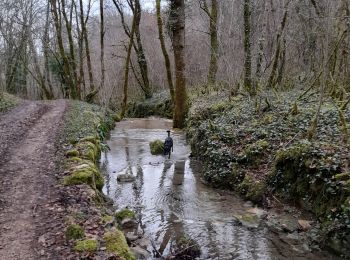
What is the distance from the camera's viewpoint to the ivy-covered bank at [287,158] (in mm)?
6074

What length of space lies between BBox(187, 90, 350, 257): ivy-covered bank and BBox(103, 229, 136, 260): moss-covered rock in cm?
318

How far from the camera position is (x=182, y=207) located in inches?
301

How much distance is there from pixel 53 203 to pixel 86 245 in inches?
57.2

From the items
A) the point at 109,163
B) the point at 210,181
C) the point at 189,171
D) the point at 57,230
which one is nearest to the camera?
the point at 57,230

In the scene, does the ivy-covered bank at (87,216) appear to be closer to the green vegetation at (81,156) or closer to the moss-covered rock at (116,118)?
the green vegetation at (81,156)

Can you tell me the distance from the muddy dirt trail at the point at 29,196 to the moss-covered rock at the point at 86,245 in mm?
205

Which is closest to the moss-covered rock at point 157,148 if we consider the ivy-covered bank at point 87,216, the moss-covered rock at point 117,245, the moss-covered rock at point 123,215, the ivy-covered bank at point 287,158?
the ivy-covered bank at point 287,158

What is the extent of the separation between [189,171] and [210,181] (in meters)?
1.29

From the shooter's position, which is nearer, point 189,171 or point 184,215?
point 184,215

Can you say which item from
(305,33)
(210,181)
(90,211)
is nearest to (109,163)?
(210,181)

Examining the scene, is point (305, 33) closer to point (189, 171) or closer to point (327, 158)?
point (189, 171)

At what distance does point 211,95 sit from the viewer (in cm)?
1905

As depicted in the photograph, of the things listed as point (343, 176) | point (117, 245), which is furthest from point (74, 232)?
point (343, 176)

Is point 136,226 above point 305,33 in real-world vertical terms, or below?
below
